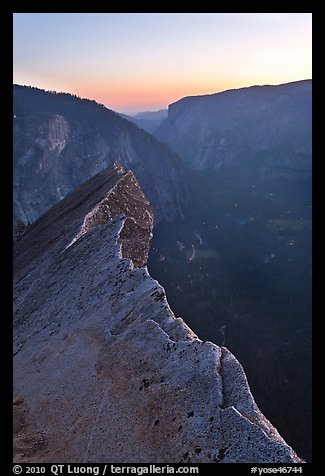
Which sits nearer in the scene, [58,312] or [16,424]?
[16,424]

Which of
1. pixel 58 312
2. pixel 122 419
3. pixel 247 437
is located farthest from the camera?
pixel 58 312

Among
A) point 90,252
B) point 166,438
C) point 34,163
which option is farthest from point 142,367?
point 34,163

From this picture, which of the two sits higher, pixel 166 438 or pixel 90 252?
pixel 90 252

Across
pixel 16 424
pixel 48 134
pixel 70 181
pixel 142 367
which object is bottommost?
pixel 16 424

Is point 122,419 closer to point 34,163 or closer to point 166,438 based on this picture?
point 166,438

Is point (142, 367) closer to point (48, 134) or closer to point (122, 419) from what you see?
point (122, 419)

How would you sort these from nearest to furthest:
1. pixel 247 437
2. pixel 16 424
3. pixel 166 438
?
pixel 247 437, pixel 166 438, pixel 16 424

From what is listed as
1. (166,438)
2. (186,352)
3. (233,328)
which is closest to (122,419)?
(166,438)
